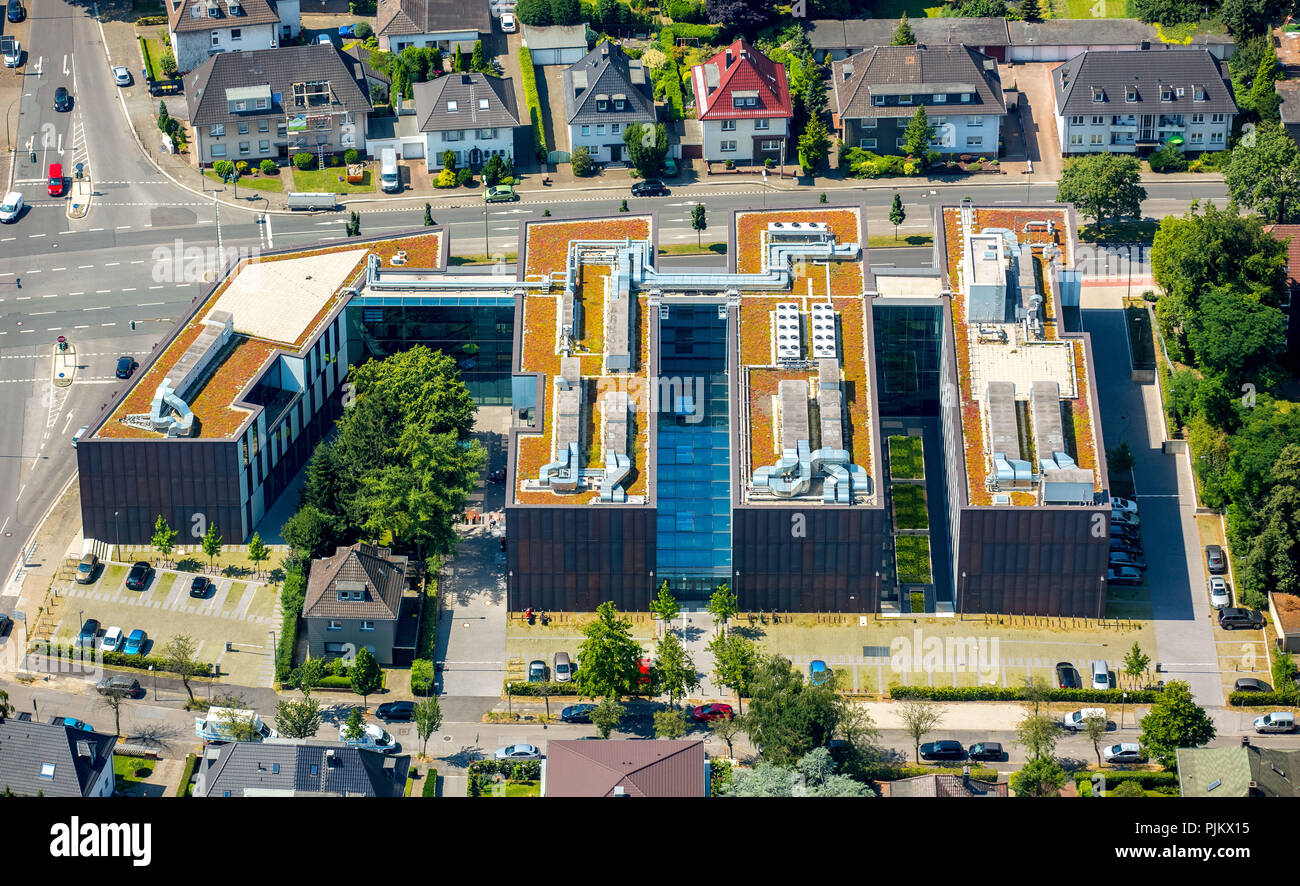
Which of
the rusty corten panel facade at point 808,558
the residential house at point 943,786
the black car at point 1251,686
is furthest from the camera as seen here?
the rusty corten panel facade at point 808,558

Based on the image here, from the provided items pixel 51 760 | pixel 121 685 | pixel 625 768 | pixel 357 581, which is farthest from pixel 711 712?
pixel 51 760

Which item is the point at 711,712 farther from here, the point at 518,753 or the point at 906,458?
the point at 906,458

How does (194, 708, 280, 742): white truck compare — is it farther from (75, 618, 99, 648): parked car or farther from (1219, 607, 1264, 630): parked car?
(1219, 607, 1264, 630): parked car

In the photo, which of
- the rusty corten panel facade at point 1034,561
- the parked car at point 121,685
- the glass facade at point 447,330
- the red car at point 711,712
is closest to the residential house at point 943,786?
the red car at point 711,712

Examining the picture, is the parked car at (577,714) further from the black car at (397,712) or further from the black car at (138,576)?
the black car at (138,576)

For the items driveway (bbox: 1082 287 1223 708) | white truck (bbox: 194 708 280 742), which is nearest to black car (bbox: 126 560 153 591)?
white truck (bbox: 194 708 280 742)
